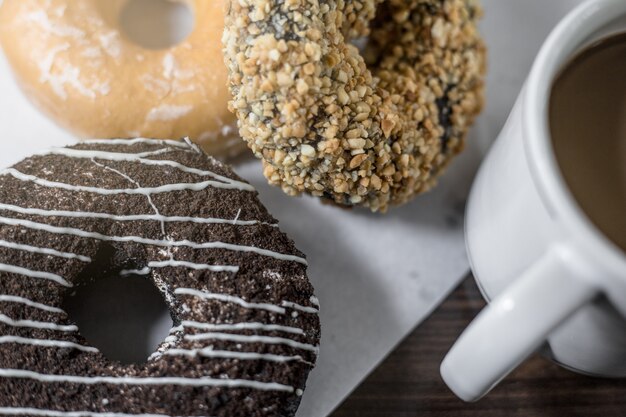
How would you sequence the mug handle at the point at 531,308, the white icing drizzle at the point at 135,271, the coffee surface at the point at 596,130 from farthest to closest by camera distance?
the white icing drizzle at the point at 135,271 < the coffee surface at the point at 596,130 < the mug handle at the point at 531,308

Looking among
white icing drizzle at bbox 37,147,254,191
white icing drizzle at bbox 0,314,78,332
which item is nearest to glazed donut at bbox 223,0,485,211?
white icing drizzle at bbox 37,147,254,191

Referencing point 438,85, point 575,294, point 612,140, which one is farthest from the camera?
point 438,85

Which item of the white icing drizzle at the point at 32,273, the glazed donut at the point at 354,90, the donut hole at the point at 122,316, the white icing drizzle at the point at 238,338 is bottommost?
the donut hole at the point at 122,316

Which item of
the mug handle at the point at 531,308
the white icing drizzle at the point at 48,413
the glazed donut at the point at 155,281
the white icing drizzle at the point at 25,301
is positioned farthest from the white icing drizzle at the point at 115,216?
the mug handle at the point at 531,308

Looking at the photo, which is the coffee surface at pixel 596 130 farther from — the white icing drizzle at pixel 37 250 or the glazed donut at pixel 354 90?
the white icing drizzle at pixel 37 250

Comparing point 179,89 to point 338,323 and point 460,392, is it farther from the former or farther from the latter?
point 460,392

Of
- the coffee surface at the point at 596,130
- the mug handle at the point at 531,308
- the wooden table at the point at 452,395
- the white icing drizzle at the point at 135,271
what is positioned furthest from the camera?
the wooden table at the point at 452,395

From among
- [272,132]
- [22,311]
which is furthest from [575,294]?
[22,311]

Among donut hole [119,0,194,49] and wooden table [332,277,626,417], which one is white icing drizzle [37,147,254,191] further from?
wooden table [332,277,626,417]
